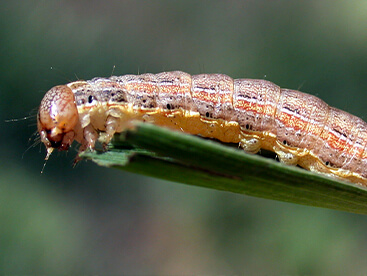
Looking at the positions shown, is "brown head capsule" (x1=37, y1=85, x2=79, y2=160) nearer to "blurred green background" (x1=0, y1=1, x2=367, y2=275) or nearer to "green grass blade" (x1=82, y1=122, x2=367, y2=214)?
"green grass blade" (x1=82, y1=122, x2=367, y2=214)

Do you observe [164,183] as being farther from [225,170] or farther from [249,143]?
[225,170]

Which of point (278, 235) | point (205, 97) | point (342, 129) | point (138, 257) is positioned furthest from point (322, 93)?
point (138, 257)

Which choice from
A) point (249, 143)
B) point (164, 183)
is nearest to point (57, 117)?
point (249, 143)

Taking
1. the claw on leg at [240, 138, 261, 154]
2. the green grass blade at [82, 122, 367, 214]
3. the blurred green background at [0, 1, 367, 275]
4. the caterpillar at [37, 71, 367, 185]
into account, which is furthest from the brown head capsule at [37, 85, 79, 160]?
the blurred green background at [0, 1, 367, 275]

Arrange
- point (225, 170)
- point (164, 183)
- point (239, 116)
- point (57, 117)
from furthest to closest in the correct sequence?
point (164, 183) → point (239, 116) → point (57, 117) → point (225, 170)

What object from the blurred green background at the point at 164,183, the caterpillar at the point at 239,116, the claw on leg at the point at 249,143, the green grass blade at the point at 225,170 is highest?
the green grass blade at the point at 225,170

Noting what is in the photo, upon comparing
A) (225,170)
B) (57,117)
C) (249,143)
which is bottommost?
(249,143)

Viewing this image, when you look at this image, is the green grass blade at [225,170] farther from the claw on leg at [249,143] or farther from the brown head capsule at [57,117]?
the claw on leg at [249,143]

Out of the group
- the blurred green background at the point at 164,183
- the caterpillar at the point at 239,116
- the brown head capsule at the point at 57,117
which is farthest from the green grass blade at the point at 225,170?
the blurred green background at the point at 164,183
